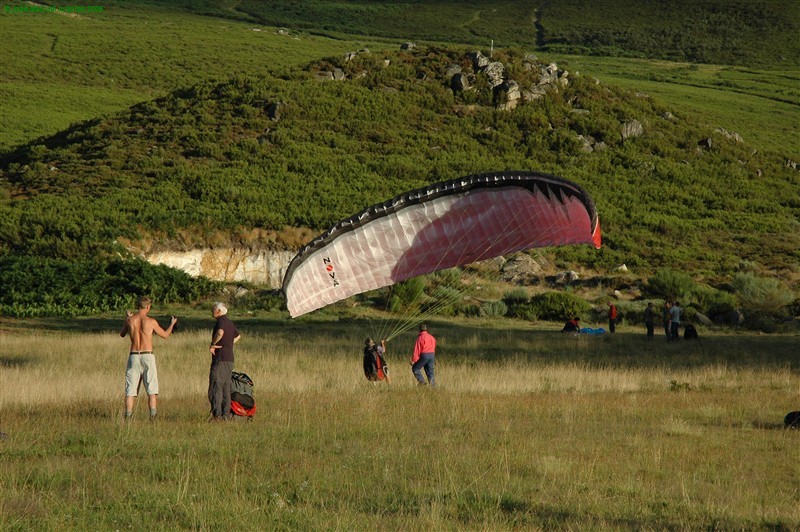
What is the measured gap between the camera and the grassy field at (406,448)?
27.0 ft

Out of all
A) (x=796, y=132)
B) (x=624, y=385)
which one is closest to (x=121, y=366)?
(x=624, y=385)

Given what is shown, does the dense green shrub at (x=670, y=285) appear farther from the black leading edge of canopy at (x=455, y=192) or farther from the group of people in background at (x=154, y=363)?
the group of people in background at (x=154, y=363)

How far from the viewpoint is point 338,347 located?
24.2 metres

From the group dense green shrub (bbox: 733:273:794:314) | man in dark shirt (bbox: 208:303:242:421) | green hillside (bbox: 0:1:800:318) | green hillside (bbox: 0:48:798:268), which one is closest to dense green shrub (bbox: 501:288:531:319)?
dense green shrub (bbox: 733:273:794:314)

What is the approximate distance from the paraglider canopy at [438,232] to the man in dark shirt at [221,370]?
8.23 ft

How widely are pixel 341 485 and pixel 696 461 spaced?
160 inches

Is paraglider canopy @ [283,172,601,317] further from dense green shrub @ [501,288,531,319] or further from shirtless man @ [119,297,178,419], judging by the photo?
dense green shrub @ [501,288,531,319]

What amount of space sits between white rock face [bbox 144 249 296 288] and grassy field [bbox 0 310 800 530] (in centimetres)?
1818

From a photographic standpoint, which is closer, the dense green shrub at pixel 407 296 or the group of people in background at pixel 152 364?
the group of people in background at pixel 152 364

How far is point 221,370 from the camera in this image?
1284 cm

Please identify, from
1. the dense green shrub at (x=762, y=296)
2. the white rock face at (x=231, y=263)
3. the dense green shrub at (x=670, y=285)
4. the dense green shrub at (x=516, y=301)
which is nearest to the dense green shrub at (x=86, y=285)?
the white rock face at (x=231, y=263)

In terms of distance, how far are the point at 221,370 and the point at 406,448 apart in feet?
9.62

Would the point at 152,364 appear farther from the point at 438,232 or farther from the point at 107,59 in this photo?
the point at 107,59

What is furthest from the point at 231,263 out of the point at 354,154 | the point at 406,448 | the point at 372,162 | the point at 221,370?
the point at 406,448
